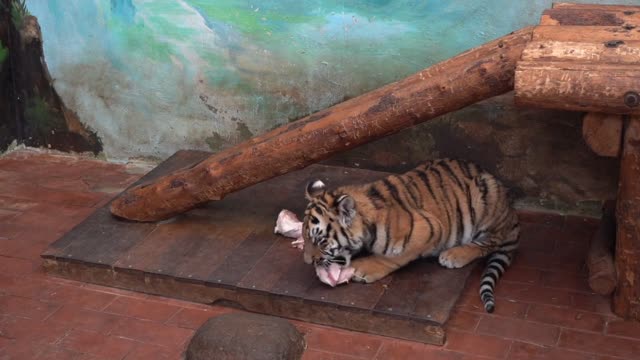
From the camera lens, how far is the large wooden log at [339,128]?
5473mm

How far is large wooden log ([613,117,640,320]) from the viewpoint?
203 inches

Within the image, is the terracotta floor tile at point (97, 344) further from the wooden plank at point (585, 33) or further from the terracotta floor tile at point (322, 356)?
the wooden plank at point (585, 33)

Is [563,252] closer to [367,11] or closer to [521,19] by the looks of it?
[521,19]

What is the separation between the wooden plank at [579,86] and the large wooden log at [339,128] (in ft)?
1.05

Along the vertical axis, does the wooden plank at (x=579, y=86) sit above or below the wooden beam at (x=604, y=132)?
above

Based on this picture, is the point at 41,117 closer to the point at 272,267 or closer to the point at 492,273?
the point at 272,267

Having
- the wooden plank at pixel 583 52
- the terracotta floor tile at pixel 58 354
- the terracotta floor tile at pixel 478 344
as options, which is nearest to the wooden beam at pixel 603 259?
the terracotta floor tile at pixel 478 344

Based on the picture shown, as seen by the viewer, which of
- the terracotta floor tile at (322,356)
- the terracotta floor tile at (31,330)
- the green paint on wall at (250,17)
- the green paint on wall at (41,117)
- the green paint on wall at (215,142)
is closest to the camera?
the terracotta floor tile at (322,356)

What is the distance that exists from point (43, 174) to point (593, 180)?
4766 millimetres

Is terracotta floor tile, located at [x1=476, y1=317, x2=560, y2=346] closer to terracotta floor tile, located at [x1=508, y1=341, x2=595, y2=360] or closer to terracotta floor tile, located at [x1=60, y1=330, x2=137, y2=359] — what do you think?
terracotta floor tile, located at [x1=508, y1=341, x2=595, y2=360]

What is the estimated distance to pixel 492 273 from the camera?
20.2ft

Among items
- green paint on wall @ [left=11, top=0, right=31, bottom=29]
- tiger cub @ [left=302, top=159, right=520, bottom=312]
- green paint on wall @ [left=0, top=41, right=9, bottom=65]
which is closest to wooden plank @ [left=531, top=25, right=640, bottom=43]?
tiger cub @ [left=302, top=159, right=520, bottom=312]

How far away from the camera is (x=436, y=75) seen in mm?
5652

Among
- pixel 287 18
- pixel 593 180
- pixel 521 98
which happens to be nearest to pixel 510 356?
pixel 521 98
